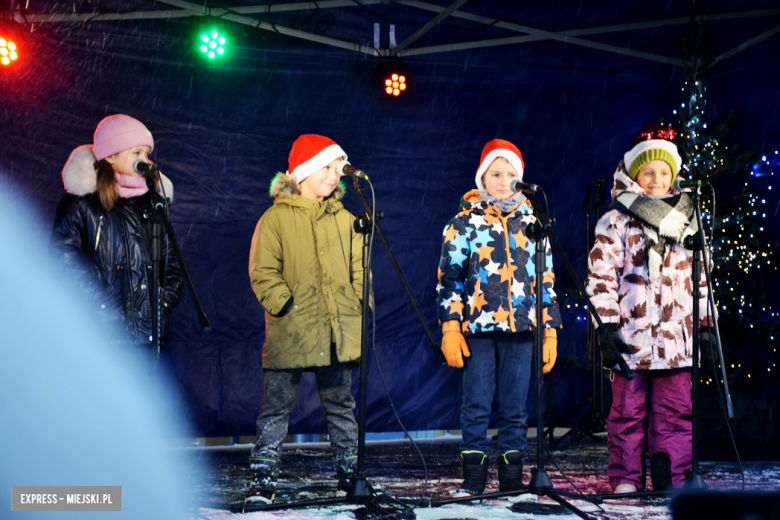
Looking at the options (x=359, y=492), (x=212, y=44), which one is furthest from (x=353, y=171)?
(x=212, y=44)

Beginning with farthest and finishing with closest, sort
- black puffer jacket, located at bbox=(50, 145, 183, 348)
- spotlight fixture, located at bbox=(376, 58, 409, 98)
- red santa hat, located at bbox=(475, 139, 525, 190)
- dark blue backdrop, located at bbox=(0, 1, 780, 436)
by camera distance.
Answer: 1. spotlight fixture, located at bbox=(376, 58, 409, 98)
2. dark blue backdrop, located at bbox=(0, 1, 780, 436)
3. red santa hat, located at bbox=(475, 139, 525, 190)
4. black puffer jacket, located at bbox=(50, 145, 183, 348)

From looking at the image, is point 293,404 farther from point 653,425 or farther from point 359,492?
point 653,425

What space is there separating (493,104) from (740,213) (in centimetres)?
198

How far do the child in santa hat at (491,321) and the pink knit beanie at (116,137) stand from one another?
155cm

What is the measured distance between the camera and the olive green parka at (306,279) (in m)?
2.97

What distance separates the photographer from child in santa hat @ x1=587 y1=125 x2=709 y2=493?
10.2 ft

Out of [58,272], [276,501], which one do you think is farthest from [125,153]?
[276,501]

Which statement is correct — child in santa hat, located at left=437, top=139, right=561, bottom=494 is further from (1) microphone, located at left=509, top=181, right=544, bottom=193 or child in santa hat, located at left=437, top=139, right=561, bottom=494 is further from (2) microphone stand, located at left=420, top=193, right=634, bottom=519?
(1) microphone, located at left=509, top=181, right=544, bottom=193

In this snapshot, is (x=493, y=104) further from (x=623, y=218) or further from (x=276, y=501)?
(x=276, y=501)

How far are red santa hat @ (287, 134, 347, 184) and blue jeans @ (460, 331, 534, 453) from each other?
1.09m

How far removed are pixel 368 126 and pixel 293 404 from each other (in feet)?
8.78

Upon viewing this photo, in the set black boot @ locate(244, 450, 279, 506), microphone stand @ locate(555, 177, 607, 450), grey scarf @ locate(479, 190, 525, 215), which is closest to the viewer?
black boot @ locate(244, 450, 279, 506)

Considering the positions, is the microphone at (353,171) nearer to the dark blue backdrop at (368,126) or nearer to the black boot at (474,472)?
the black boot at (474,472)

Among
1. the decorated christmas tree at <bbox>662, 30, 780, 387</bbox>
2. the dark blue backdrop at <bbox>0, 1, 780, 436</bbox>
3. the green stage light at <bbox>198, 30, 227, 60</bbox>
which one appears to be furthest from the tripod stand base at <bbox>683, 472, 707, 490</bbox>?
the green stage light at <bbox>198, 30, 227, 60</bbox>
